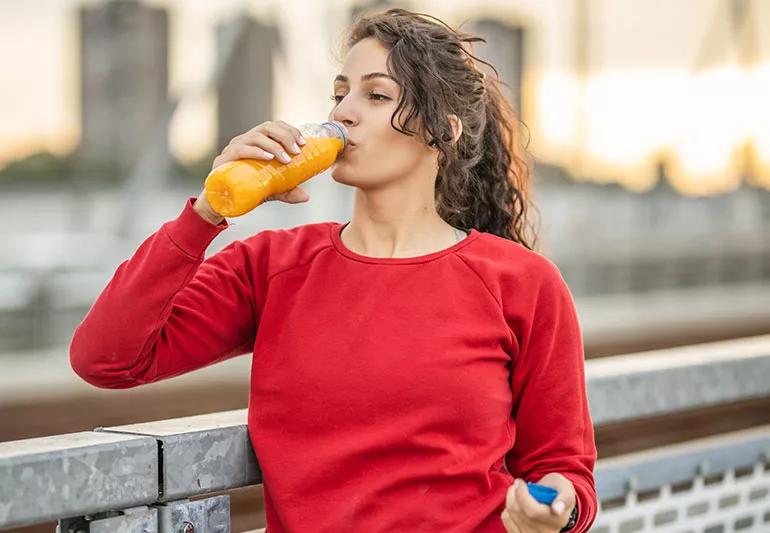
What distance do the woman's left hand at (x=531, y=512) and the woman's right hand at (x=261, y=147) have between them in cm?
51

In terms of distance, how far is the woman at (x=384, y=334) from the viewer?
6.06 ft

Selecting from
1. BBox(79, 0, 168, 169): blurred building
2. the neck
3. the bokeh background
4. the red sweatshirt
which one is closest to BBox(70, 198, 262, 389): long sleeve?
the red sweatshirt

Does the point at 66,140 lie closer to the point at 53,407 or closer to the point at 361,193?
the point at 53,407

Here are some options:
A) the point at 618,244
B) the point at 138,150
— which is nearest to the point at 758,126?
the point at 618,244

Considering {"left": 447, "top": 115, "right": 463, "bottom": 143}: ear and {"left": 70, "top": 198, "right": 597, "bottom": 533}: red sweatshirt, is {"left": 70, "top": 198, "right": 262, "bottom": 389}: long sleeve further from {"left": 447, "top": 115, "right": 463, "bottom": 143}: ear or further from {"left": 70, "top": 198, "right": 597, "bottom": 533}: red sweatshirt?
{"left": 447, "top": 115, "right": 463, "bottom": 143}: ear

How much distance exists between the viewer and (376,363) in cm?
186

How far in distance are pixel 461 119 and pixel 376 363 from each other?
1.50ft

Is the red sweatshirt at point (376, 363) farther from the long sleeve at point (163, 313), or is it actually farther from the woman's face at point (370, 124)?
the woman's face at point (370, 124)

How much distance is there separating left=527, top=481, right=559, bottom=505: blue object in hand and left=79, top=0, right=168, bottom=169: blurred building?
1797 centimetres

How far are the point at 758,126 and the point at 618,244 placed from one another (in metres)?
3.80

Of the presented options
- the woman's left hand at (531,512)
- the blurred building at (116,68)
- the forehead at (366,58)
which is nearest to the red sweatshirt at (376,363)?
the woman's left hand at (531,512)

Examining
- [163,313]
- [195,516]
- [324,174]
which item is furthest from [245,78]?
[195,516]

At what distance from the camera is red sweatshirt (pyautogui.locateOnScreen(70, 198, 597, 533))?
6.06 feet

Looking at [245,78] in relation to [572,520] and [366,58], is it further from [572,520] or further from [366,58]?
[572,520]
